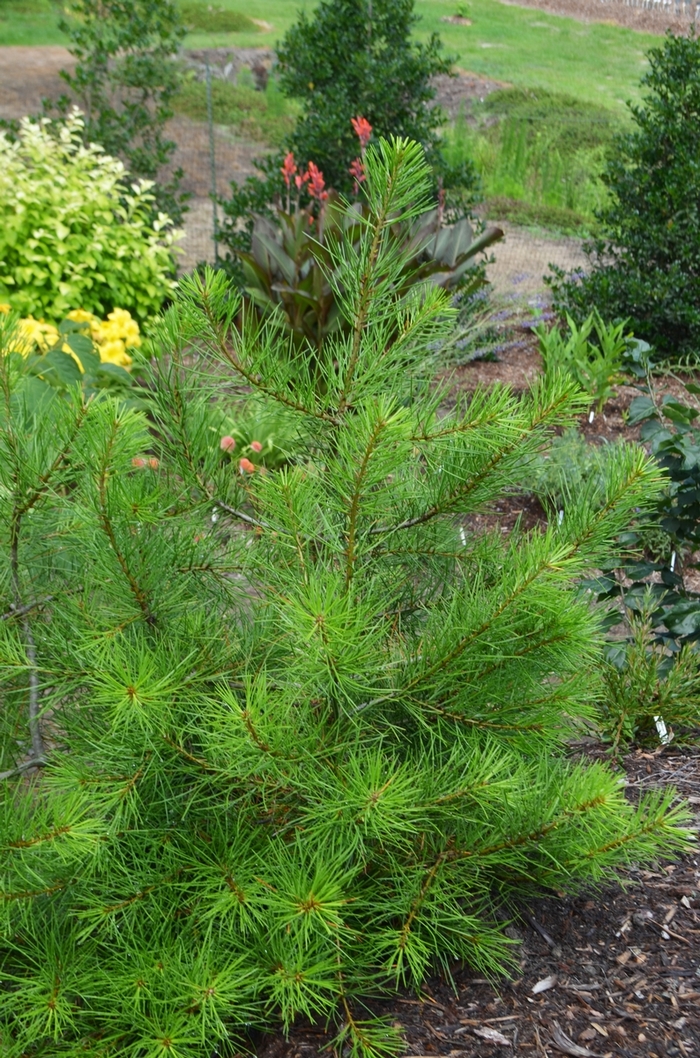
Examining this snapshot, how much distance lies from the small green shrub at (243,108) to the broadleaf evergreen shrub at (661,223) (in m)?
9.54

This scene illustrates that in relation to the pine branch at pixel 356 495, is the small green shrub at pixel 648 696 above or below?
below

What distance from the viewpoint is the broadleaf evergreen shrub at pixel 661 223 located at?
247 inches

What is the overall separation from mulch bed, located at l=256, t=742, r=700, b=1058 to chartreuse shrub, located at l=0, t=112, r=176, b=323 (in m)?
5.00

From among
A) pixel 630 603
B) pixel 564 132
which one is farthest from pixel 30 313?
pixel 564 132

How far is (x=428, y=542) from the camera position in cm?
174

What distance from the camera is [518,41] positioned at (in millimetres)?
20156

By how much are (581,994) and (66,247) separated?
18.3ft

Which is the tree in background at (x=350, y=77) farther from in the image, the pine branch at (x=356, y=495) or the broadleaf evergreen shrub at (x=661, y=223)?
the pine branch at (x=356, y=495)

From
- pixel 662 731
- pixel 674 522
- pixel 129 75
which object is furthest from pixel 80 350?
pixel 129 75

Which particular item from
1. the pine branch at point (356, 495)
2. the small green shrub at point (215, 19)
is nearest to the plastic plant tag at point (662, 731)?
the pine branch at point (356, 495)

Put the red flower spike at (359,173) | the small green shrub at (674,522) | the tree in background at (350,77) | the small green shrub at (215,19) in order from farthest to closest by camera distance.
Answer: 1. the small green shrub at (215,19)
2. the tree in background at (350,77)
3. the small green shrub at (674,522)
4. the red flower spike at (359,173)

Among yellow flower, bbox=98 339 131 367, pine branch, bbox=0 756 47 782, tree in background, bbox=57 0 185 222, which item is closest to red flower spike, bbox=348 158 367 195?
pine branch, bbox=0 756 47 782

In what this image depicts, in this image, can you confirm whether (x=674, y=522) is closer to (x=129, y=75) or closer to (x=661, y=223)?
(x=661, y=223)

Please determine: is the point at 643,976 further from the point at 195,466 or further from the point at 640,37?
the point at 640,37
